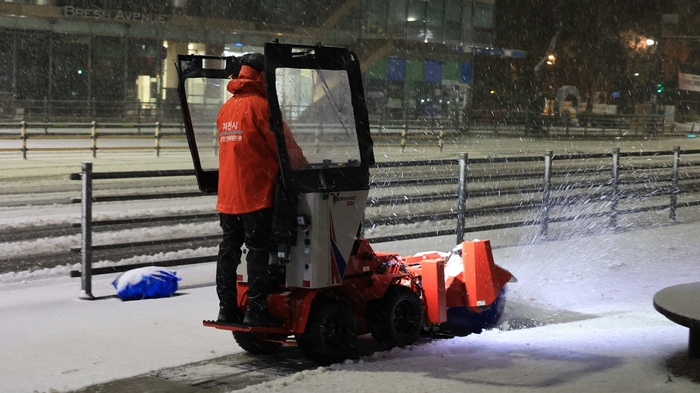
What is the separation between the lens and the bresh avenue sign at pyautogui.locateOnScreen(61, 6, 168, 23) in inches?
1553

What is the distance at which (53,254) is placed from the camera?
1127cm

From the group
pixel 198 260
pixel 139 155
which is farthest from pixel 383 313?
pixel 139 155

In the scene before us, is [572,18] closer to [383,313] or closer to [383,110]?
[383,110]

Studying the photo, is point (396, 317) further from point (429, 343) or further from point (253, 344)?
point (253, 344)

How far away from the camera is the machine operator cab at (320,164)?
5.62 m

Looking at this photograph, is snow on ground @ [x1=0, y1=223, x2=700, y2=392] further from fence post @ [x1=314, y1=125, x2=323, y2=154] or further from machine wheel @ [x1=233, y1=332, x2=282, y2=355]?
fence post @ [x1=314, y1=125, x2=323, y2=154]

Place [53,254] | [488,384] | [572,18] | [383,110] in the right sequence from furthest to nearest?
[572,18] < [383,110] < [53,254] < [488,384]

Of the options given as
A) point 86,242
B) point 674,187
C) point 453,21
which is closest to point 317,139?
point 86,242

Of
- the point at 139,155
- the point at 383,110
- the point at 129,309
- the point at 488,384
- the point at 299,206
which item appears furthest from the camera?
the point at 383,110

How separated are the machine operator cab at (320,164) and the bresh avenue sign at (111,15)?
36.4 m

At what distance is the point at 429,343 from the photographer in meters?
6.57

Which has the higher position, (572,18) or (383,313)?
(572,18)

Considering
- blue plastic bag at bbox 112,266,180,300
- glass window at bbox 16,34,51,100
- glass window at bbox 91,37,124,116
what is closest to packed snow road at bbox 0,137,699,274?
blue plastic bag at bbox 112,266,180,300

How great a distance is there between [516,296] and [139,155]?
19.0m
